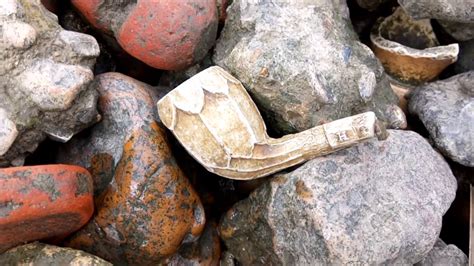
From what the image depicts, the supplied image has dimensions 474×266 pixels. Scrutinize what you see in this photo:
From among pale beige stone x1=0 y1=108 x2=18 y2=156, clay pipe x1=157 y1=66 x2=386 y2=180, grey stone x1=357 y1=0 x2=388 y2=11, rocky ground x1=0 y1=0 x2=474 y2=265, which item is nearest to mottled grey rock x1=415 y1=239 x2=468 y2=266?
rocky ground x1=0 y1=0 x2=474 y2=265

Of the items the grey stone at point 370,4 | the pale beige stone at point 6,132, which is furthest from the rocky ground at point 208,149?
the grey stone at point 370,4

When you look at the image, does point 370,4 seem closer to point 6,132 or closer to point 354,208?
point 354,208

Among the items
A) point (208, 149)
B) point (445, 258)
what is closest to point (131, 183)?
point (208, 149)

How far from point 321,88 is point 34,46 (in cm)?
53

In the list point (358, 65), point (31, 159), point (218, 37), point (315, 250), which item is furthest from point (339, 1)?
point (31, 159)

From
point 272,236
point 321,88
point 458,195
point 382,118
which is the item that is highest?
point 321,88

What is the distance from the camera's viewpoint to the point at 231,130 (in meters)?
1.05

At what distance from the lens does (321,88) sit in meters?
1.09

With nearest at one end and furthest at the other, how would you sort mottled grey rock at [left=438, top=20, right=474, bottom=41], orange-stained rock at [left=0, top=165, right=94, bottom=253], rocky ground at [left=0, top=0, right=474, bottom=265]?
orange-stained rock at [left=0, top=165, right=94, bottom=253] < rocky ground at [left=0, top=0, right=474, bottom=265] < mottled grey rock at [left=438, top=20, right=474, bottom=41]

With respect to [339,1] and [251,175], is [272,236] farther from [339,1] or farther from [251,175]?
[339,1]

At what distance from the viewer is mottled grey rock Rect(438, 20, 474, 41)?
4.19 feet

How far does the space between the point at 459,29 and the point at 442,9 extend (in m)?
0.18

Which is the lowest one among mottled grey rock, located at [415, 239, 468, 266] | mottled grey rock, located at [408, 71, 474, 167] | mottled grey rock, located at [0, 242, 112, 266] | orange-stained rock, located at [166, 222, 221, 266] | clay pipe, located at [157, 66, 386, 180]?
orange-stained rock, located at [166, 222, 221, 266]

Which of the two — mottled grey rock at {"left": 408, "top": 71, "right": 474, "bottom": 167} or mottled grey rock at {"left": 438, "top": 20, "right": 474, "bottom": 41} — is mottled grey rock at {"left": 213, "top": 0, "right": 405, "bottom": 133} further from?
mottled grey rock at {"left": 438, "top": 20, "right": 474, "bottom": 41}
